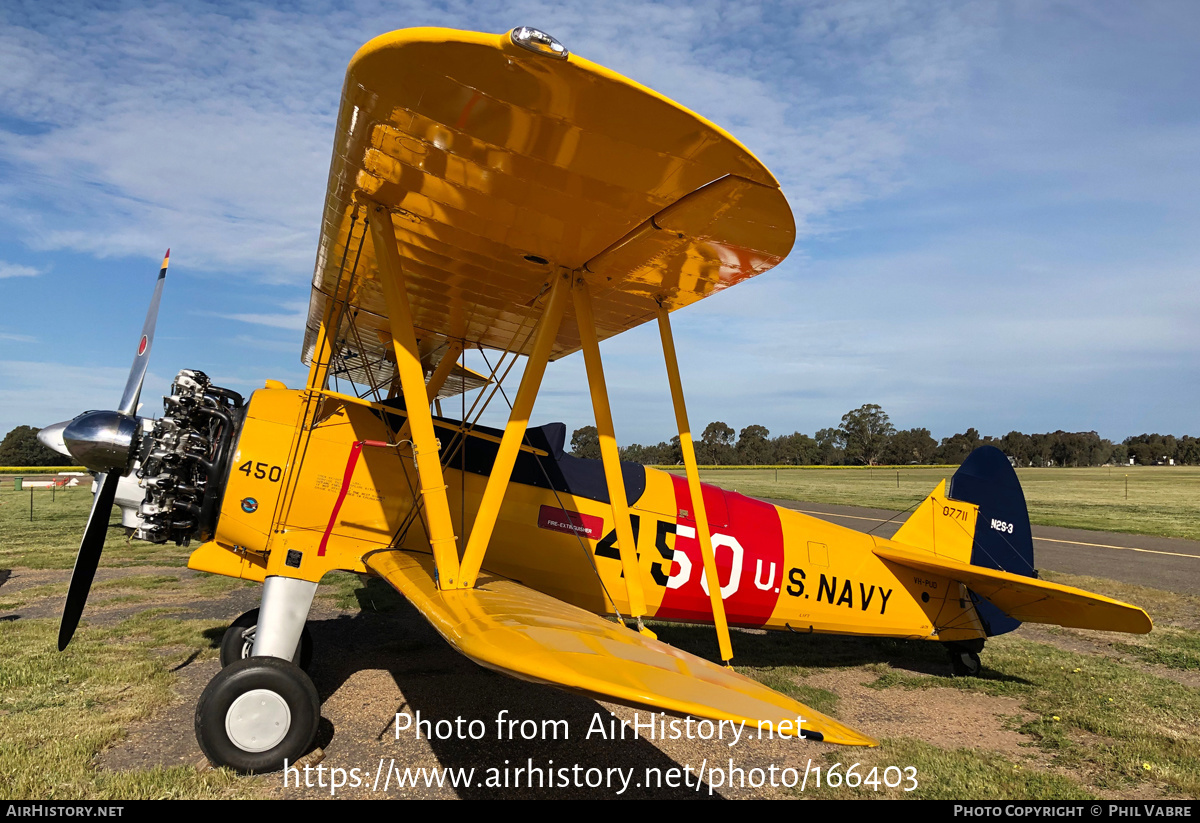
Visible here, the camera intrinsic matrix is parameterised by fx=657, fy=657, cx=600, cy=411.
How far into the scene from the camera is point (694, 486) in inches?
179

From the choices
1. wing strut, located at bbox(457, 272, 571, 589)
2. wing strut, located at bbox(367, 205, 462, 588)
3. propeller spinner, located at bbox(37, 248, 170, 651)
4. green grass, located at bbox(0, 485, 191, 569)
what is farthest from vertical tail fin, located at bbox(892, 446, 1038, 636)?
green grass, located at bbox(0, 485, 191, 569)

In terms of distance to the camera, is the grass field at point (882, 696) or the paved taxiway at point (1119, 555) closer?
the grass field at point (882, 696)

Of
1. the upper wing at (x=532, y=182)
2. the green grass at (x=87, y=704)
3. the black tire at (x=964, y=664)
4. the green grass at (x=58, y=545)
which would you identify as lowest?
the green grass at (x=58, y=545)

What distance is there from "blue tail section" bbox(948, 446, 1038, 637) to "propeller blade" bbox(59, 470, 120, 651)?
23.0ft

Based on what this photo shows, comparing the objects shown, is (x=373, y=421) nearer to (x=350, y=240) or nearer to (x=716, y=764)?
(x=350, y=240)

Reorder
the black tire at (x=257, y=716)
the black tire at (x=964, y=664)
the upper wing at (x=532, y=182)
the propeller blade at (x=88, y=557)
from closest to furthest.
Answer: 1. the upper wing at (x=532, y=182)
2. the black tire at (x=257, y=716)
3. the propeller blade at (x=88, y=557)
4. the black tire at (x=964, y=664)

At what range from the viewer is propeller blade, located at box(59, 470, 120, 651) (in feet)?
13.9

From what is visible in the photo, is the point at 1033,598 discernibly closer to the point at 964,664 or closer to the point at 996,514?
the point at 964,664

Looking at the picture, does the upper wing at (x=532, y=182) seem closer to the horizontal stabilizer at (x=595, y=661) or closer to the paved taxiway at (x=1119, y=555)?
the horizontal stabilizer at (x=595, y=661)

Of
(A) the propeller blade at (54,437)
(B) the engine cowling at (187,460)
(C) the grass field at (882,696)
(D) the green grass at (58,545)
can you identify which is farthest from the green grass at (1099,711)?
(D) the green grass at (58,545)

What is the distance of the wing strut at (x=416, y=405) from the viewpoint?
12.4 feet

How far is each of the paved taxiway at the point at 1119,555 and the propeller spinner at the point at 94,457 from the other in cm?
903

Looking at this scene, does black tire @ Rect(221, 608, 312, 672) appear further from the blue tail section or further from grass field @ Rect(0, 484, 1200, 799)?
the blue tail section
